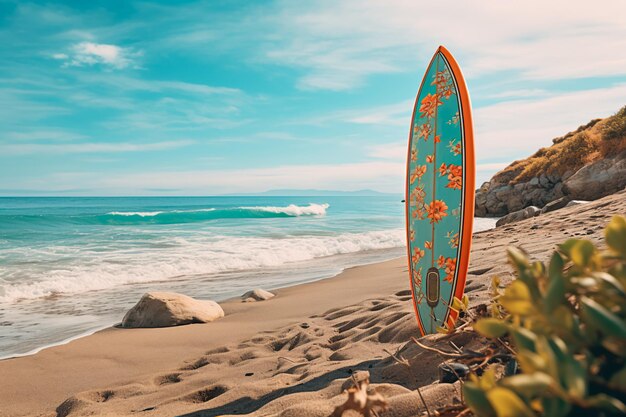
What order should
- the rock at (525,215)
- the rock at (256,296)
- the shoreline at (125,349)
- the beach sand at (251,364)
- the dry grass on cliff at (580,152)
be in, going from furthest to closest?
the dry grass on cliff at (580,152)
the rock at (525,215)
the rock at (256,296)
the shoreline at (125,349)
the beach sand at (251,364)

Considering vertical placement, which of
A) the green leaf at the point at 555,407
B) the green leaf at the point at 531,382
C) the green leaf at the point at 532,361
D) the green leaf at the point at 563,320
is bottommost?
the green leaf at the point at 555,407

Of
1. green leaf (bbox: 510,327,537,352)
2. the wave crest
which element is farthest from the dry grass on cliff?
the wave crest

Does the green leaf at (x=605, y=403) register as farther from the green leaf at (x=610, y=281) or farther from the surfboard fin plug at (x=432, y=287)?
the surfboard fin plug at (x=432, y=287)

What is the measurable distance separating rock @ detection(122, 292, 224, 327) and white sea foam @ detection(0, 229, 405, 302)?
9.99ft

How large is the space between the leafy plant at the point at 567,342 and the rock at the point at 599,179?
43.3ft

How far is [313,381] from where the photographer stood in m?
2.46

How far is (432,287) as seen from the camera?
3.27 meters

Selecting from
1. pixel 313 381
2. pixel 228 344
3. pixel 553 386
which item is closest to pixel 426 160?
pixel 313 381

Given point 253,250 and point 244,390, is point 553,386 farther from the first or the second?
point 253,250

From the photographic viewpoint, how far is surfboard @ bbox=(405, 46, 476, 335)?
10.2 feet

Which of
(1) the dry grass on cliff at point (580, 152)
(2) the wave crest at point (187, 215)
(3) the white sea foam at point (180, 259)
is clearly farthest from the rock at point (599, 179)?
(2) the wave crest at point (187, 215)

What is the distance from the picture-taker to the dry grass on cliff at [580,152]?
13.9m

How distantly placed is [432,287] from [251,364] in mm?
1370

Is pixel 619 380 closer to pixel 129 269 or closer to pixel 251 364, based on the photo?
pixel 251 364
